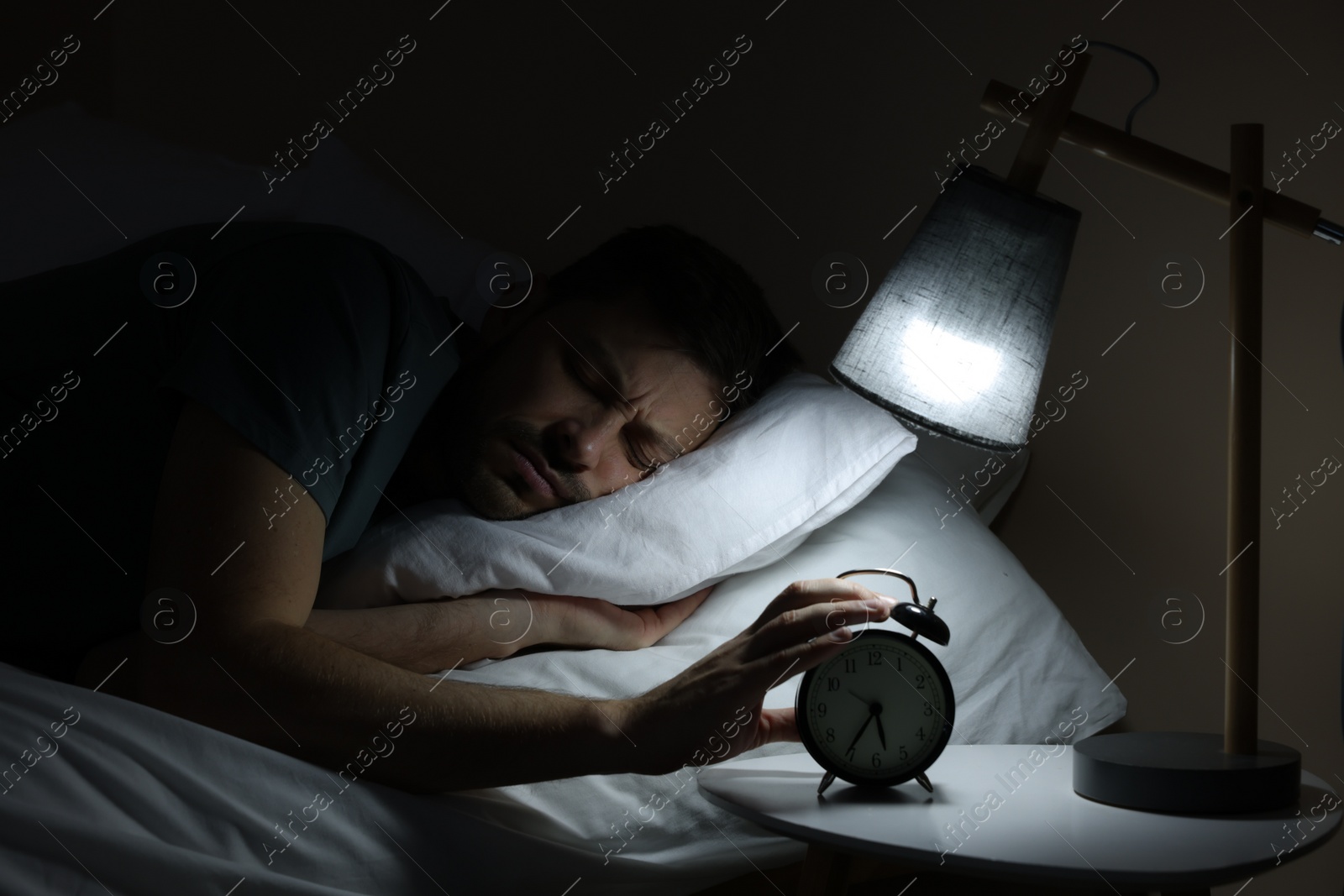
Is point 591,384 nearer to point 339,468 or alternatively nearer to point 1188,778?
point 339,468

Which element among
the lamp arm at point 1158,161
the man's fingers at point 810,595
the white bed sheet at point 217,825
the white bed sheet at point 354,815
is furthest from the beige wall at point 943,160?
the white bed sheet at point 217,825

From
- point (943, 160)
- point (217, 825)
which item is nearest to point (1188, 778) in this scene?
point (217, 825)

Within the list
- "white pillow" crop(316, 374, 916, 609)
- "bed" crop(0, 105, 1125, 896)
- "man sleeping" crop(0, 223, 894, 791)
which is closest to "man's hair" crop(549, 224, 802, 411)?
"man sleeping" crop(0, 223, 894, 791)

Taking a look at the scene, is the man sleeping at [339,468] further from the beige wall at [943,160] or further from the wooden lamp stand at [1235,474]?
the beige wall at [943,160]

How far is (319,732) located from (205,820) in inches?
4.4

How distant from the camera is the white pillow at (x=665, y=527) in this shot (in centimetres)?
117

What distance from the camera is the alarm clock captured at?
3.04 ft

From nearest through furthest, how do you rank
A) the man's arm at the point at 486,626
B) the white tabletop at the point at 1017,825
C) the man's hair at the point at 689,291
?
the white tabletop at the point at 1017,825 → the man's arm at the point at 486,626 → the man's hair at the point at 689,291

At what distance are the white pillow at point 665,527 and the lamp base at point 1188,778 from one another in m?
0.45

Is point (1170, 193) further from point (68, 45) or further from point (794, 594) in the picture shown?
point (68, 45)

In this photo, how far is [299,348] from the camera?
3.36 feet

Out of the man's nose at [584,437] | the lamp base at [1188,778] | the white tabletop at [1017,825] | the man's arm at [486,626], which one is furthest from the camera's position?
the man's nose at [584,437]

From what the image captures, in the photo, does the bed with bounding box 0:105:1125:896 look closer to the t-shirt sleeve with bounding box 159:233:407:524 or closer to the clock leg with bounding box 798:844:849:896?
the clock leg with bounding box 798:844:849:896

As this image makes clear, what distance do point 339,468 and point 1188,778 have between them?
809 mm
